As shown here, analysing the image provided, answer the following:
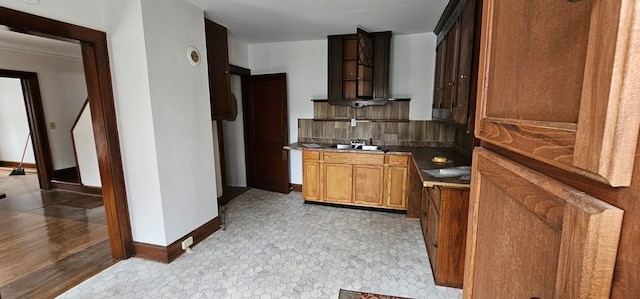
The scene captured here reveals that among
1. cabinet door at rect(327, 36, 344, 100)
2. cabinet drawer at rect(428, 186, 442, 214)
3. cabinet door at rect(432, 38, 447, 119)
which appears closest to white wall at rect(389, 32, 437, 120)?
cabinet door at rect(432, 38, 447, 119)

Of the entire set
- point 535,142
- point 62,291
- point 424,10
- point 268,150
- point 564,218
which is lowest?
point 62,291

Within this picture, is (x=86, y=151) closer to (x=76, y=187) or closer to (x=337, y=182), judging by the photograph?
(x=76, y=187)

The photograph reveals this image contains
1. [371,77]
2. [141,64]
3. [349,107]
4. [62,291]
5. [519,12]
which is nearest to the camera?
[519,12]

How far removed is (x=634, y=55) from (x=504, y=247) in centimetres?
50

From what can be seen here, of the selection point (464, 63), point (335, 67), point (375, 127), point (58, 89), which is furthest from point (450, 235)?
point (58, 89)

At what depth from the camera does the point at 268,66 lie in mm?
4535

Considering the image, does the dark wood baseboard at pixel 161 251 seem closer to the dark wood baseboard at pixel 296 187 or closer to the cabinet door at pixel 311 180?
the cabinet door at pixel 311 180

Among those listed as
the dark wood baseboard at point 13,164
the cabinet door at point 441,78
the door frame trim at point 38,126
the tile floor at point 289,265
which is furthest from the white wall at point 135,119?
the dark wood baseboard at point 13,164

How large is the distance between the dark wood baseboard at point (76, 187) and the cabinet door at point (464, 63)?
5387 mm

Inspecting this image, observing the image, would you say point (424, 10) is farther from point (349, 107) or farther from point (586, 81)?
point (586, 81)

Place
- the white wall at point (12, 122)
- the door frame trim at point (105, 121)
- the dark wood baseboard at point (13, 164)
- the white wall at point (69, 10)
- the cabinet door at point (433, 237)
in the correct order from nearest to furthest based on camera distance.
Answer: the white wall at point (69, 10)
the door frame trim at point (105, 121)
the cabinet door at point (433, 237)
the white wall at point (12, 122)
the dark wood baseboard at point (13, 164)

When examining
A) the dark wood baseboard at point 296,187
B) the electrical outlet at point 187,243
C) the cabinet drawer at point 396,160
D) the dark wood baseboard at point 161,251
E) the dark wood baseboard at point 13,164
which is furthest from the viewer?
the dark wood baseboard at point 13,164

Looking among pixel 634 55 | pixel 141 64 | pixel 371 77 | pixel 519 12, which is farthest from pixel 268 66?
pixel 634 55

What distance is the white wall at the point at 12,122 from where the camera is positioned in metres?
5.73
